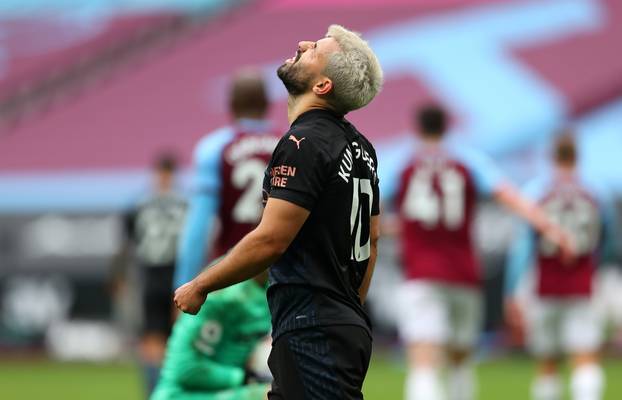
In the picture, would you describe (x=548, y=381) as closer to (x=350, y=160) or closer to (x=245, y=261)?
(x=350, y=160)

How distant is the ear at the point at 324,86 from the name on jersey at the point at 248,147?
253cm

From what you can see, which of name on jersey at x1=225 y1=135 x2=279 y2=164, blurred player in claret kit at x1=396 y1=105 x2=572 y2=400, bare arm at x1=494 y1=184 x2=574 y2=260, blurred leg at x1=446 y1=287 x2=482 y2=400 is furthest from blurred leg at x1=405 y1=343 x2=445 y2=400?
name on jersey at x1=225 y1=135 x2=279 y2=164

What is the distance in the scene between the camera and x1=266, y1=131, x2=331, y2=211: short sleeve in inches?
180

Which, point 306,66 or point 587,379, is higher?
point 306,66

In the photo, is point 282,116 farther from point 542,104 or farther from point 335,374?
point 335,374

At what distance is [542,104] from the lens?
20812mm

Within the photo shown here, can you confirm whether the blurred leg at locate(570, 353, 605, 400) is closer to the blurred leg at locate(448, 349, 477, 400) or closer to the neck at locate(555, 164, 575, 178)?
the blurred leg at locate(448, 349, 477, 400)

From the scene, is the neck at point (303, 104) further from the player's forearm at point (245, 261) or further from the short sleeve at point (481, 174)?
the short sleeve at point (481, 174)

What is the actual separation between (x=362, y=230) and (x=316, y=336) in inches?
17.9

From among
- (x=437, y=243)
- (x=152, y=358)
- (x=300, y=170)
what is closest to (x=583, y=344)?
(x=437, y=243)

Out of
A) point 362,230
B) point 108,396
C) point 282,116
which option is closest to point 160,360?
point 108,396

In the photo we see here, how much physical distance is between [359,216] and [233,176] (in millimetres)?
2537

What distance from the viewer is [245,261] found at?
4566 millimetres

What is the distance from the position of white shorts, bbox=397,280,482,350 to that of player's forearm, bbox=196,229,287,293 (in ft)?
18.4
